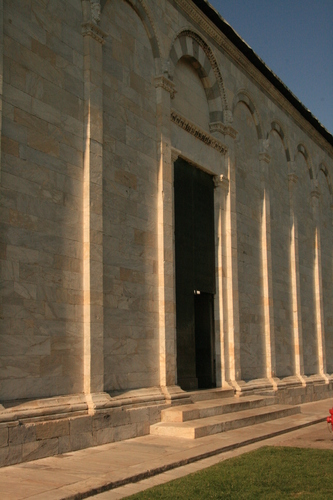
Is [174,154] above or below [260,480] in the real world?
above

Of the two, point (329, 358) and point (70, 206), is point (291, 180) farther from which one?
point (70, 206)

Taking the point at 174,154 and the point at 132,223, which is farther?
the point at 174,154

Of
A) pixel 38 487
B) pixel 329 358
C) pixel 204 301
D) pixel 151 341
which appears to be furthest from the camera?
pixel 329 358

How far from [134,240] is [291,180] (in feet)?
40.6

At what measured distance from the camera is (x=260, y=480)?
8977 mm

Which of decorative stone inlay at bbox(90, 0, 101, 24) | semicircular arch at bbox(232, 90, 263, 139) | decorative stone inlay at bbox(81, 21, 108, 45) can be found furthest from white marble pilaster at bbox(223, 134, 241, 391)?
decorative stone inlay at bbox(90, 0, 101, 24)

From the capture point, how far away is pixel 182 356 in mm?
16422

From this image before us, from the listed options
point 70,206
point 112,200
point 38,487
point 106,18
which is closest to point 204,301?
point 112,200

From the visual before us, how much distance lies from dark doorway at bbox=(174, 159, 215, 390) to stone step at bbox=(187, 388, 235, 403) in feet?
1.44

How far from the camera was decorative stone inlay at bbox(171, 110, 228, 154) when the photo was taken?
16953 mm

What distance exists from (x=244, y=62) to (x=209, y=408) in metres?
12.2

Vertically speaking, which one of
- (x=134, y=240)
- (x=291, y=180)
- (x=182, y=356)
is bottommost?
(x=182, y=356)

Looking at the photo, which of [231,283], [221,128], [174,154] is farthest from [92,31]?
[231,283]

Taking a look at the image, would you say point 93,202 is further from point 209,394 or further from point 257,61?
point 257,61
